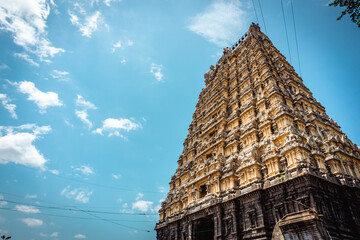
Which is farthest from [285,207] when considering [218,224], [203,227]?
[203,227]

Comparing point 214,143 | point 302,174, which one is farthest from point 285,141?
point 214,143

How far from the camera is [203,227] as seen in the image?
83.6 feet

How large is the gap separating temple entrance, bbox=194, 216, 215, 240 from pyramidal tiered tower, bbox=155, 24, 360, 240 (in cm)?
11

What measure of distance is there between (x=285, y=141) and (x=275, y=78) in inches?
464

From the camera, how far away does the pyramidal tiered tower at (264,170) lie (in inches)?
682

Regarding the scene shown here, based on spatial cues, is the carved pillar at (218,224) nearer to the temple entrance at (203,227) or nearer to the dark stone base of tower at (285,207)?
the dark stone base of tower at (285,207)

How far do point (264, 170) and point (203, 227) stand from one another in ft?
32.1

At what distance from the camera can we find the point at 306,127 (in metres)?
24.4

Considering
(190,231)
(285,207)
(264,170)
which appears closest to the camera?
(285,207)

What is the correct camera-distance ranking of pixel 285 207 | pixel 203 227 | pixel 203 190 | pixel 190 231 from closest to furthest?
pixel 285 207 → pixel 190 231 → pixel 203 227 → pixel 203 190

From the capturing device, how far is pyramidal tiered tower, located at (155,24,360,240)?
17312 mm

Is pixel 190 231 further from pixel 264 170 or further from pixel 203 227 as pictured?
pixel 264 170

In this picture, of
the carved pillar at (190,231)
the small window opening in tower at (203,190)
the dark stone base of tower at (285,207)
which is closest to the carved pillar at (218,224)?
the dark stone base of tower at (285,207)

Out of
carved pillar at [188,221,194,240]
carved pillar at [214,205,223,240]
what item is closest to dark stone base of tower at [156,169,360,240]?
carved pillar at [214,205,223,240]
